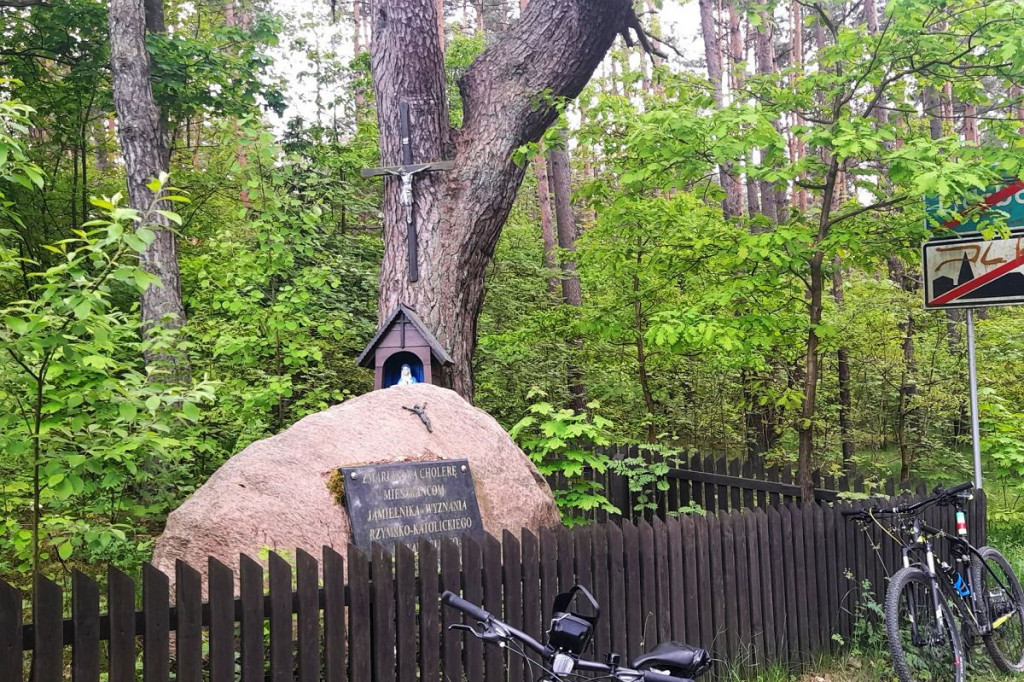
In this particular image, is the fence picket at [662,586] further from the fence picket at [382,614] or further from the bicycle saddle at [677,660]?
the bicycle saddle at [677,660]

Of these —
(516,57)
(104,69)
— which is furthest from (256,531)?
(104,69)

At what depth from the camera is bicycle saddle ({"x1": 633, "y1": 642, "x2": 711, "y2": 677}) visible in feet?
7.90

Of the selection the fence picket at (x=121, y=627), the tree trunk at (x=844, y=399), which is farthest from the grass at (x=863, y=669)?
the tree trunk at (x=844, y=399)

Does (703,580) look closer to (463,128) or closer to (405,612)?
(405,612)

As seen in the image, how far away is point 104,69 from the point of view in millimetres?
12836

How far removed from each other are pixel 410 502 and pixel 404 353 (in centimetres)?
214

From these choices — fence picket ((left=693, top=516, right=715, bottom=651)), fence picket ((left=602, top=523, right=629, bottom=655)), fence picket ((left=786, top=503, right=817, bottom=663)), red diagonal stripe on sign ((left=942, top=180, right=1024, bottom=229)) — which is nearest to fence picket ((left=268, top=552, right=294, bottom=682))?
fence picket ((left=602, top=523, right=629, bottom=655))

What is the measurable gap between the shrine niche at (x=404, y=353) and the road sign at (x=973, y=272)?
4.53 m

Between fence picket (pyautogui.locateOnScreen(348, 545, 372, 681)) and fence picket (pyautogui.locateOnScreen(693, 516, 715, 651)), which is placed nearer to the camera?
fence picket (pyautogui.locateOnScreen(348, 545, 372, 681))

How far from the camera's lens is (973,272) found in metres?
7.67

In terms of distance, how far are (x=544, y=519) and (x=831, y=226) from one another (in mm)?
3430

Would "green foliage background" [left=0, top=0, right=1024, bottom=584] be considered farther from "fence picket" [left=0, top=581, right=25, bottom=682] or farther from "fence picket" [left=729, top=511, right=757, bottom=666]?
"fence picket" [left=729, top=511, right=757, bottom=666]

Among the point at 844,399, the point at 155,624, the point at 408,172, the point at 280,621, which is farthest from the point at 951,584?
the point at 844,399

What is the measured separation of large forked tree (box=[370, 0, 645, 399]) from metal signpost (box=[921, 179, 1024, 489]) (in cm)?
398
